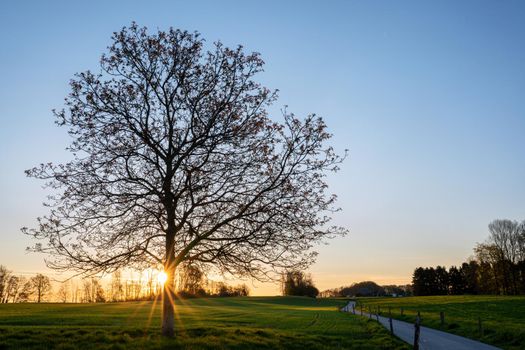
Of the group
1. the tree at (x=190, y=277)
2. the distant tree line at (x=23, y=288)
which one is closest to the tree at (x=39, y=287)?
the distant tree line at (x=23, y=288)

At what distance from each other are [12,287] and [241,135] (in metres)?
126

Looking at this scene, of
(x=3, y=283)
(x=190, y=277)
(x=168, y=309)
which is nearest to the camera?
(x=168, y=309)

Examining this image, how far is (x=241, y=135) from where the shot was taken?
1794cm

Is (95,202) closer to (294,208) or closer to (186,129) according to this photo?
(186,129)

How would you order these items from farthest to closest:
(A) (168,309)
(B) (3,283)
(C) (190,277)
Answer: (B) (3,283) → (C) (190,277) → (A) (168,309)

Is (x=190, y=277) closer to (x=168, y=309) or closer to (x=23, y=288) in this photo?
(x=168, y=309)

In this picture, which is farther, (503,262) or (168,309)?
(503,262)

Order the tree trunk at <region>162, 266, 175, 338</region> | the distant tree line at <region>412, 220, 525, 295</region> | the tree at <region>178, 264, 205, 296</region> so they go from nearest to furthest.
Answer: the tree trunk at <region>162, 266, 175, 338</region>
the tree at <region>178, 264, 205, 296</region>
the distant tree line at <region>412, 220, 525, 295</region>

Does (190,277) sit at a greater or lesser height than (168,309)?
greater

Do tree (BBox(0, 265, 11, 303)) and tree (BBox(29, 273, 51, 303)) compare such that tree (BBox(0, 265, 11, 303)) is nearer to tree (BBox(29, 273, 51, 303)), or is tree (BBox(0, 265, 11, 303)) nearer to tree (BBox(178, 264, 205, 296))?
tree (BBox(29, 273, 51, 303))

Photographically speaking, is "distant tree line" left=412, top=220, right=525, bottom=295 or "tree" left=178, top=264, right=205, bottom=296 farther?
"distant tree line" left=412, top=220, right=525, bottom=295

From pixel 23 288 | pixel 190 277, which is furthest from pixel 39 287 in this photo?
pixel 190 277

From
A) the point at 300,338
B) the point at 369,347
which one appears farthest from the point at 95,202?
the point at 369,347

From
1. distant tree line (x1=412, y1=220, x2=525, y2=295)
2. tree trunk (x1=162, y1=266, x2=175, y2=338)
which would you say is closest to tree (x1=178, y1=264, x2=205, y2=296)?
tree trunk (x1=162, y1=266, x2=175, y2=338)
